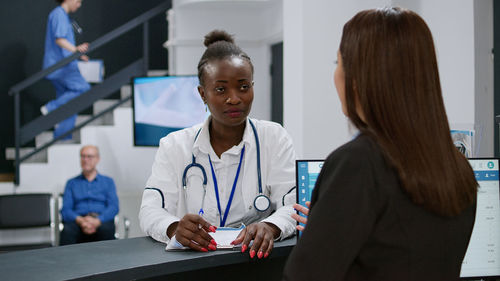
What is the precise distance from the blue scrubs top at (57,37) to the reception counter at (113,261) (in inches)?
196

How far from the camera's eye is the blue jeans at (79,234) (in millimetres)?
5141

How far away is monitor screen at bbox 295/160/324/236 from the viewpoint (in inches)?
63.8

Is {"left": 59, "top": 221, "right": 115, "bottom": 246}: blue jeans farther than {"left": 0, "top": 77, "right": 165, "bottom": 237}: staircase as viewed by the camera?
No

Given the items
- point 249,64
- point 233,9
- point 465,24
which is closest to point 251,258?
point 249,64

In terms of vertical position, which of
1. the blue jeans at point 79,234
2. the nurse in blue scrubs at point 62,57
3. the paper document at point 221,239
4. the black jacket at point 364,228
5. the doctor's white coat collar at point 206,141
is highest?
the nurse in blue scrubs at point 62,57

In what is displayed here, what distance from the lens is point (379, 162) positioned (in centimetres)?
95

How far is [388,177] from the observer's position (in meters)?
0.95

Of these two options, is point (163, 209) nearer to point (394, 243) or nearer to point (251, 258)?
point (251, 258)

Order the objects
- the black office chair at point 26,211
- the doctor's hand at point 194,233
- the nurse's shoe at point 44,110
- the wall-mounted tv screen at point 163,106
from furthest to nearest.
A: the nurse's shoe at point 44,110 → the black office chair at point 26,211 → the wall-mounted tv screen at point 163,106 → the doctor's hand at point 194,233

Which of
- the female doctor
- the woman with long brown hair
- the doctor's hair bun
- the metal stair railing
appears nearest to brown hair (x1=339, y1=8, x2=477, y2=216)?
the woman with long brown hair

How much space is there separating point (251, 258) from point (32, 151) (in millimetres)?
5276

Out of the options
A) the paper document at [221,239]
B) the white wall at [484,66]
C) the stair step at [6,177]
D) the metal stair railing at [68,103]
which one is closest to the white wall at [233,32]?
the metal stair railing at [68,103]

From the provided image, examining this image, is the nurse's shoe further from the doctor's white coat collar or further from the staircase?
the doctor's white coat collar

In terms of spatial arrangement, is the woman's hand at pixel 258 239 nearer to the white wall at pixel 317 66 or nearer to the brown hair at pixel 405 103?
the brown hair at pixel 405 103
